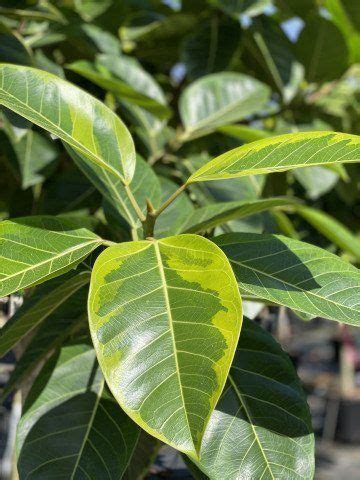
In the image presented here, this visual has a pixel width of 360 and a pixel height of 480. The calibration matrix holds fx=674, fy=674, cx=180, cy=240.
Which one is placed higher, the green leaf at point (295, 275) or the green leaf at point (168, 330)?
the green leaf at point (168, 330)

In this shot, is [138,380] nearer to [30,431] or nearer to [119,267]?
[119,267]

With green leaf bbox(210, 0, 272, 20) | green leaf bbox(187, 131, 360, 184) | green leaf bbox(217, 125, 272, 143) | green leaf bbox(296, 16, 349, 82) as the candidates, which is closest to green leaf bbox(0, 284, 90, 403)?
green leaf bbox(187, 131, 360, 184)

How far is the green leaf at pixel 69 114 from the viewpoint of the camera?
0.70 metres

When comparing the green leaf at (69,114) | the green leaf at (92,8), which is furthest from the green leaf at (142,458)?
the green leaf at (92,8)

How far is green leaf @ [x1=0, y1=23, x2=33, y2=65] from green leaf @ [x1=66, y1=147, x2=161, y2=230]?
271 mm

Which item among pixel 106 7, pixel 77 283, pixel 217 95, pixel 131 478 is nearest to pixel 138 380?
pixel 77 283

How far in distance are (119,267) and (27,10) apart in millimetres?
804

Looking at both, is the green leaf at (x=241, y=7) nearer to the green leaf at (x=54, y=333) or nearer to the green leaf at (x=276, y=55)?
the green leaf at (x=276, y=55)

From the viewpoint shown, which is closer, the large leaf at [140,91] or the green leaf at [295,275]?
the green leaf at [295,275]

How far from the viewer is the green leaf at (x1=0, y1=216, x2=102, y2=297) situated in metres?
0.65

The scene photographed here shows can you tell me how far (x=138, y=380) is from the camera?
0.57 meters

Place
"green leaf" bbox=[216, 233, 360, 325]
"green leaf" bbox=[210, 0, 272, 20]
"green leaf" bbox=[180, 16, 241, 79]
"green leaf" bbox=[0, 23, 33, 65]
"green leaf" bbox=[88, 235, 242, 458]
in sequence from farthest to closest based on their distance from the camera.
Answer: "green leaf" bbox=[180, 16, 241, 79], "green leaf" bbox=[210, 0, 272, 20], "green leaf" bbox=[0, 23, 33, 65], "green leaf" bbox=[216, 233, 360, 325], "green leaf" bbox=[88, 235, 242, 458]

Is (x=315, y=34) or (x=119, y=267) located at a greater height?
(x=119, y=267)

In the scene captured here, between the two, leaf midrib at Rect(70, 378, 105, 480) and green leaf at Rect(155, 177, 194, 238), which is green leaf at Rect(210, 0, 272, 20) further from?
leaf midrib at Rect(70, 378, 105, 480)
